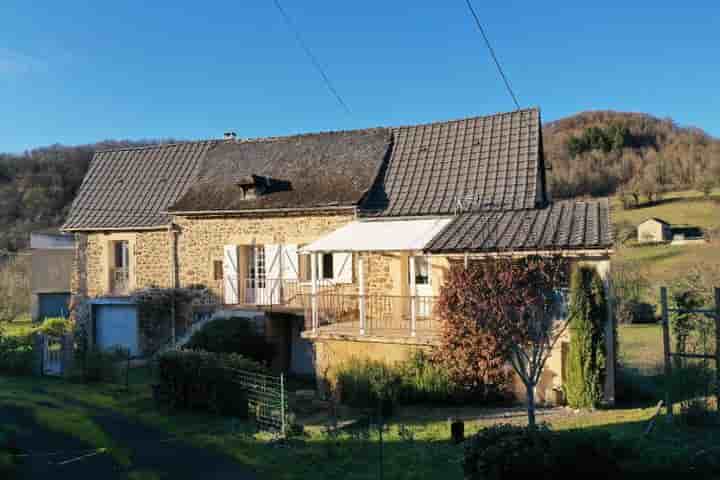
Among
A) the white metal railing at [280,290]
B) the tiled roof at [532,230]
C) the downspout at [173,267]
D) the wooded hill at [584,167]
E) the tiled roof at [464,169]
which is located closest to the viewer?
the tiled roof at [532,230]

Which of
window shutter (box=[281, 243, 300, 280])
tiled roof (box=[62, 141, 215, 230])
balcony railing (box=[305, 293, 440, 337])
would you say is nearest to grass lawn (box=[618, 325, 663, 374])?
balcony railing (box=[305, 293, 440, 337])

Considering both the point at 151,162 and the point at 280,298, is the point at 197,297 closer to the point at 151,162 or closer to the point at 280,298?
the point at 280,298

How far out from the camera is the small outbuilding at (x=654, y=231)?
174ft

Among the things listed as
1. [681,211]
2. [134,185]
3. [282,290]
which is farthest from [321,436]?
[681,211]

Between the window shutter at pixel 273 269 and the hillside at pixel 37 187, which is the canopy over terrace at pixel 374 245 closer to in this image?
the window shutter at pixel 273 269

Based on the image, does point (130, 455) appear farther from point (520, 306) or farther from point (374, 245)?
point (374, 245)

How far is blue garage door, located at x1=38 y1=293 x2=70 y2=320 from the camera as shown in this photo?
38.7 meters

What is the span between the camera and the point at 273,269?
21625 millimetres

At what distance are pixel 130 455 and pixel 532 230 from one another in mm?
10484

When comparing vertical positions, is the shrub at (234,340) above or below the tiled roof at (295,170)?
below

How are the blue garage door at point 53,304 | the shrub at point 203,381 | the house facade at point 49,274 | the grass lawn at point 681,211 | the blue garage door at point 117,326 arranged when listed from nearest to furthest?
the shrub at point 203,381
the blue garage door at point 117,326
the house facade at point 49,274
the blue garage door at point 53,304
the grass lawn at point 681,211

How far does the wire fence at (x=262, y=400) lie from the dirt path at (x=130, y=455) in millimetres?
1772

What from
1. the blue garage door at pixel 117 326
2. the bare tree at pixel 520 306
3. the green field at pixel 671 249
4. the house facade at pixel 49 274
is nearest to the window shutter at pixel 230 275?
the blue garage door at pixel 117 326

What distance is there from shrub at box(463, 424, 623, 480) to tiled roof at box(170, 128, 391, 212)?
12.3 m
